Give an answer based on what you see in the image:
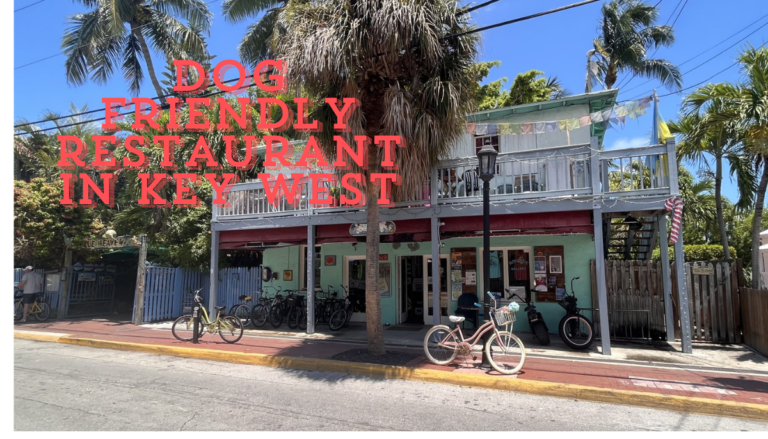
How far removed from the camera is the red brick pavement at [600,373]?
645cm

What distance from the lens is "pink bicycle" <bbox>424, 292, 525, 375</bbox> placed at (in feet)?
24.8

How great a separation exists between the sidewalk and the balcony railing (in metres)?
3.26

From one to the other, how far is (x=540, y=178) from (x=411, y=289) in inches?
216

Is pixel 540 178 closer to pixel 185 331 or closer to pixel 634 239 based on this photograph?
pixel 634 239

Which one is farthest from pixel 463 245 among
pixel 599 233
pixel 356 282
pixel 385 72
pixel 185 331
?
pixel 185 331

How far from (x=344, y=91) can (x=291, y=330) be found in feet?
23.7

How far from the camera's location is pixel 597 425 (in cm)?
530

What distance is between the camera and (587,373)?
7.48 meters

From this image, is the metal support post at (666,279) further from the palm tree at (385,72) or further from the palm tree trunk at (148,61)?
the palm tree trunk at (148,61)

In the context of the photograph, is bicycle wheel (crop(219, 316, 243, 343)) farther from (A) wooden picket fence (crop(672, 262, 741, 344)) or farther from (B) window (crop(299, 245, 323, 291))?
(A) wooden picket fence (crop(672, 262, 741, 344))

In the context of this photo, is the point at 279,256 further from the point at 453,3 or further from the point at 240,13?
the point at 240,13

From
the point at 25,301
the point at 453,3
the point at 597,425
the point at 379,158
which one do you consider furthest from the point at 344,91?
the point at 25,301

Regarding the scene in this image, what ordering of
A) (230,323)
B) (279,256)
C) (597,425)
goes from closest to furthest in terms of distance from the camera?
(597,425), (230,323), (279,256)

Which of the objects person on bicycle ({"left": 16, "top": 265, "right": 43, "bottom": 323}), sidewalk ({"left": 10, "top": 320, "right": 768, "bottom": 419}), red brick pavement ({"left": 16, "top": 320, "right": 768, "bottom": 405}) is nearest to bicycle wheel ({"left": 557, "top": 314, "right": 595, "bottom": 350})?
sidewalk ({"left": 10, "top": 320, "right": 768, "bottom": 419})
